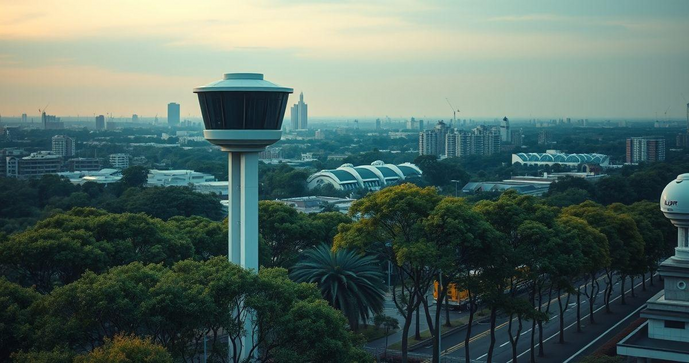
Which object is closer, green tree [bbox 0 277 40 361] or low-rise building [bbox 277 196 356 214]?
green tree [bbox 0 277 40 361]

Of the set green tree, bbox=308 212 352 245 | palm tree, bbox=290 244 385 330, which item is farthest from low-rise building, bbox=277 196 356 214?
palm tree, bbox=290 244 385 330

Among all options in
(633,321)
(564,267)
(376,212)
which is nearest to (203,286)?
(376,212)

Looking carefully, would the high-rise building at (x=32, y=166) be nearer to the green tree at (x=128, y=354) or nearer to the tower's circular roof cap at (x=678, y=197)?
the tower's circular roof cap at (x=678, y=197)

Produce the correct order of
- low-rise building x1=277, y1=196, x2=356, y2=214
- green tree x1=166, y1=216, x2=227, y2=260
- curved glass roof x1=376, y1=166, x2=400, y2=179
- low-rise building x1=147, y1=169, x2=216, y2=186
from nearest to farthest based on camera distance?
green tree x1=166, y1=216, x2=227, y2=260 → low-rise building x1=277, y1=196, x2=356, y2=214 → low-rise building x1=147, y1=169, x2=216, y2=186 → curved glass roof x1=376, y1=166, x2=400, y2=179

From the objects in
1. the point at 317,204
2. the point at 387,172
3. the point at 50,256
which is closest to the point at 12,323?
the point at 50,256

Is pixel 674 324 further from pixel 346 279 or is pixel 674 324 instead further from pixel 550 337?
pixel 346 279

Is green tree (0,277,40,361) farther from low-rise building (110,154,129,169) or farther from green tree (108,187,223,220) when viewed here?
low-rise building (110,154,129,169)
